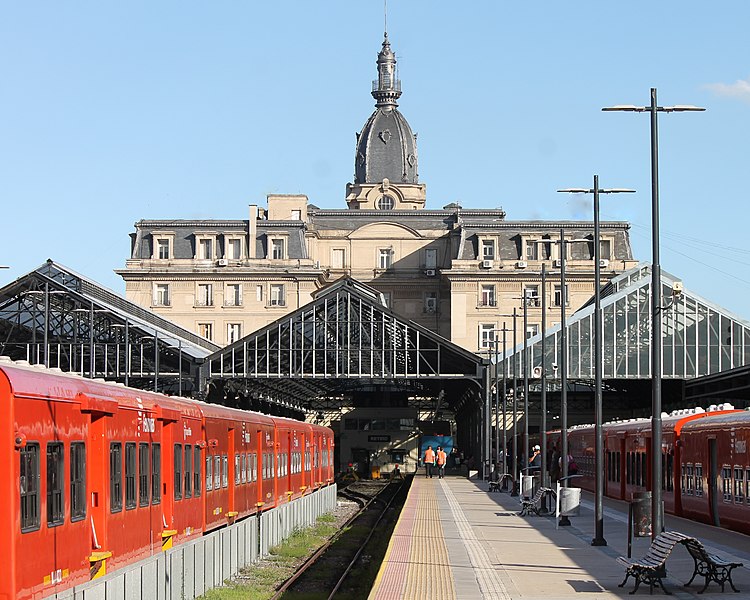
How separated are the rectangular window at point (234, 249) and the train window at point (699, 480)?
8780 cm

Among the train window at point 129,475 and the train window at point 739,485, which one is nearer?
the train window at point 129,475

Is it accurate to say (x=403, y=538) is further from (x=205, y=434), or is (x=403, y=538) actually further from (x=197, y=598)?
(x=197, y=598)

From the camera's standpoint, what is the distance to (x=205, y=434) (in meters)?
26.3

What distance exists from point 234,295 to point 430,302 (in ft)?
55.2

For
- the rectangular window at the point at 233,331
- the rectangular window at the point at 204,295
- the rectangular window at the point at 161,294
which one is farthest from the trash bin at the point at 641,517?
the rectangular window at the point at 161,294

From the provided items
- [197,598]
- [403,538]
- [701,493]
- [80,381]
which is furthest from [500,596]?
[701,493]

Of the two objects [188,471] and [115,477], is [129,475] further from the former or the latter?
[188,471]

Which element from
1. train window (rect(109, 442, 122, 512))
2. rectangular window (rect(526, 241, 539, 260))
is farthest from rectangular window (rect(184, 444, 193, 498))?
rectangular window (rect(526, 241, 539, 260))

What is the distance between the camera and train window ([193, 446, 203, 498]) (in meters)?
24.8

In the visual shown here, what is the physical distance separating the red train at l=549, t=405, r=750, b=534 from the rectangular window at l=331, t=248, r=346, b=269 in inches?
3023

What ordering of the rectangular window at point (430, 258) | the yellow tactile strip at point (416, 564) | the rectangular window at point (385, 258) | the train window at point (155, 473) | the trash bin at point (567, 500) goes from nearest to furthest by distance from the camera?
the train window at point (155, 473), the yellow tactile strip at point (416, 564), the trash bin at point (567, 500), the rectangular window at point (430, 258), the rectangular window at point (385, 258)

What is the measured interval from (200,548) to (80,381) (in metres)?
6.93

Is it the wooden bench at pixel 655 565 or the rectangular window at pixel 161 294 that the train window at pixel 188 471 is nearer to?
the wooden bench at pixel 655 565

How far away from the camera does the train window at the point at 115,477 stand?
57.6 ft
